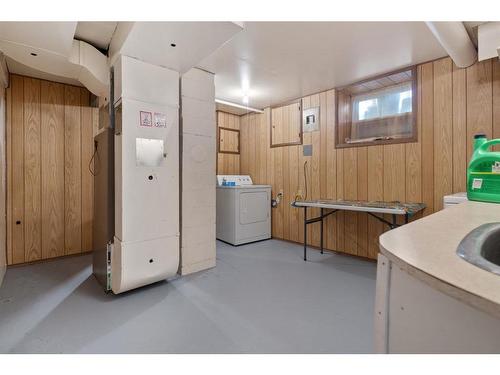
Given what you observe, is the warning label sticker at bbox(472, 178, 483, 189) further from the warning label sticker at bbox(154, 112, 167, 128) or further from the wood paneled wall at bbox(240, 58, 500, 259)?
the warning label sticker at bbox(154, 112, 167, 128)

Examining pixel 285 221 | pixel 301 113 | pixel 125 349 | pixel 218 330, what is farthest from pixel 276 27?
pixel 285 221

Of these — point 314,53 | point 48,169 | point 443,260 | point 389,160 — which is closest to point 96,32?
point 48,169

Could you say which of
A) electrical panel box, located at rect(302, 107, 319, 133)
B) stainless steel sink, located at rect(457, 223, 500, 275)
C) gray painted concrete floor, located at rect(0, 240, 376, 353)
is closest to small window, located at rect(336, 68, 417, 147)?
electrical panel box, located at rect(302, 107, 319, 133)

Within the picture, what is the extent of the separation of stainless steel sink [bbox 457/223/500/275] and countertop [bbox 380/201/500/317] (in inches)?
0.7

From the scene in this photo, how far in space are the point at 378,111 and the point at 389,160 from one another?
2.19 ft

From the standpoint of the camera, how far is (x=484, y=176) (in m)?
1.56

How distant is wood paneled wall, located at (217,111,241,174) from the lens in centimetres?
454

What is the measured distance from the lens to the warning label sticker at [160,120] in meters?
2.27

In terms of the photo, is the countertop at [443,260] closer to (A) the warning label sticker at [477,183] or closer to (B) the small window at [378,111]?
(A) the warning label sticker at [477,183]

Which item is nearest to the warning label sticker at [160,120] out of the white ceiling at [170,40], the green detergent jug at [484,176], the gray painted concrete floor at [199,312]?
the white ceiling at [170,40]

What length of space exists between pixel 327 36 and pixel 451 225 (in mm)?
1995

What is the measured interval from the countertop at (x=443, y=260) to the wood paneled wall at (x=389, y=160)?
2082 millimetres

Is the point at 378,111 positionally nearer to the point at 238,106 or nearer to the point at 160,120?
the point at 238,106

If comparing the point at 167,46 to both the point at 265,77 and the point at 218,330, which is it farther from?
the point at 218,330
